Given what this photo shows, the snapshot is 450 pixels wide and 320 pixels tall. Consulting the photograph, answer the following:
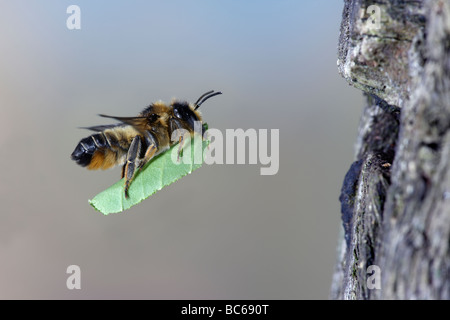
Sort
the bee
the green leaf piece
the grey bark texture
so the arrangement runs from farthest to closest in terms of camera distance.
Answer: the bee < the green leaf piece < the grey bark texture

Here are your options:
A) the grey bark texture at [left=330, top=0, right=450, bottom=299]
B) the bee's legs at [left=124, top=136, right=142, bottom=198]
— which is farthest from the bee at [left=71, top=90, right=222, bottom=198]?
the grey bark texture at [left=330, top=0, right=450, bottom=299]

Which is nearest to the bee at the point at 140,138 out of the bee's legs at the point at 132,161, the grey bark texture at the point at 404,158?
the bee's legs at the point at 132,161

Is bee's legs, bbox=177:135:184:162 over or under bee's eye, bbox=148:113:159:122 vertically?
under

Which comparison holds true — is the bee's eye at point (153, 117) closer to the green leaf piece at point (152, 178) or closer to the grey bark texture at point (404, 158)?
the green leaf piece at point (152, 178)

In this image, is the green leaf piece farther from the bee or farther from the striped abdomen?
the striped abdomen

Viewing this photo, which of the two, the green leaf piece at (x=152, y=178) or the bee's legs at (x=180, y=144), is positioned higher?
the bee's legs at (x=180, y=144)
